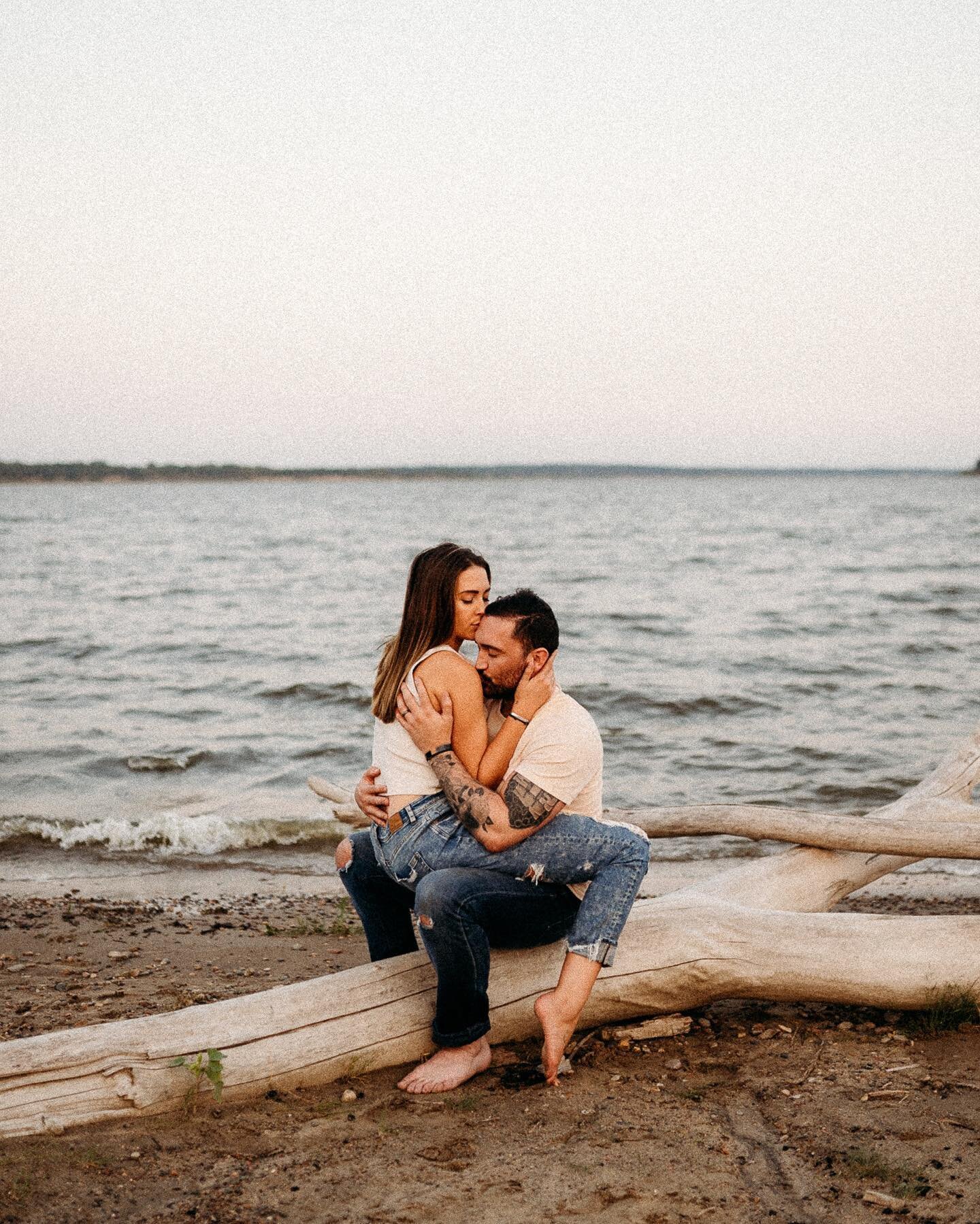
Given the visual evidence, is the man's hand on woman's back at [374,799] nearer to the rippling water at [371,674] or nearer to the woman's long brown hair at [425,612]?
the woman's long brown hair at [425,612]

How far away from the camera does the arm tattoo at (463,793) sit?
3770 mm

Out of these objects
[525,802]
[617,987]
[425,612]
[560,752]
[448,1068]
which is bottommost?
[448,1068]

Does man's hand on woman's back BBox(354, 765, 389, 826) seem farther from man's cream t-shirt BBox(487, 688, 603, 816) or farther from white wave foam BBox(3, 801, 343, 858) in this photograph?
white wave foam BBox(3, 801, 343, 858)

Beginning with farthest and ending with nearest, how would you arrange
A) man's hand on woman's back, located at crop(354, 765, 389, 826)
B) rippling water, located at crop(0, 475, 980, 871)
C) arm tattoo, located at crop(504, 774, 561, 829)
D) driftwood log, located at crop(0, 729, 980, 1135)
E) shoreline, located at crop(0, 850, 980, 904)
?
rippling water, located at crop(0, 475, 980, 871)
shoreline, located at crop(0, 850, 980, 904)
man's hand on woman's back, located at crop(354, 765, 389, 826)
arm tattoo, located at crop(504, 774, 561, 829)
driftwood log, located at crop(0, 729, 980, 1135)

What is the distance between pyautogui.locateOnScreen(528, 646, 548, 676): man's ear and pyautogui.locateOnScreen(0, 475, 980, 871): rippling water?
5.02 m

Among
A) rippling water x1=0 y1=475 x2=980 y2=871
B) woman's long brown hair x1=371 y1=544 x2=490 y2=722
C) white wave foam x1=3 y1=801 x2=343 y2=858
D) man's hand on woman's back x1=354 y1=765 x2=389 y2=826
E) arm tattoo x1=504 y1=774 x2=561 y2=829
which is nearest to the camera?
arm tattoo x1=504 y1=774 x2=561 y2=829

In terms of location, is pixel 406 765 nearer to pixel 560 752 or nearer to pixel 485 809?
pixel 485 809

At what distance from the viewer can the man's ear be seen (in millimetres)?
3852

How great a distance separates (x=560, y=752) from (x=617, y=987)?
1.09m

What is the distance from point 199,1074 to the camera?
12.0ft

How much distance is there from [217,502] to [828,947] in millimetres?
102871

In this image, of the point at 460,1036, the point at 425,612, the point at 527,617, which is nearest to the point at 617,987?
the point at 460,1036

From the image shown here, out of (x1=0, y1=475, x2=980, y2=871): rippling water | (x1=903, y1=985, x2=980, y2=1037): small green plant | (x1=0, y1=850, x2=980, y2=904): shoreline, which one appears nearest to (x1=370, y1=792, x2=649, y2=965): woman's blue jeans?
(x1=903, y1=985, x2=980, y2=1037): small green plant

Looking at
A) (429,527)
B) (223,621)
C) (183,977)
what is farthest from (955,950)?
(429,527)
